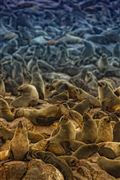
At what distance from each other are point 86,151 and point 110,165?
0.47m

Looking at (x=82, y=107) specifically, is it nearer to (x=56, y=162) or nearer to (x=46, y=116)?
(x=46, y=116)

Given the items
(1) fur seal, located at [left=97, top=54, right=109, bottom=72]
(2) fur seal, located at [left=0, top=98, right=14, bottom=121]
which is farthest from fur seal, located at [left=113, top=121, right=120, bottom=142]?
(1) fur seal, located at [left=97, top=54, right=109, bottom=72]

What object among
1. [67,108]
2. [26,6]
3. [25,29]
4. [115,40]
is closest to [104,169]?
[67,108]

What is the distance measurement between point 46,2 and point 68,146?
616 inches

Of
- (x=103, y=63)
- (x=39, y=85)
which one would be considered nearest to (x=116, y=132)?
(x=39, y=85)

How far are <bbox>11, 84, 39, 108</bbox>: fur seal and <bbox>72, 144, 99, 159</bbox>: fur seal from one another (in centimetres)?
262

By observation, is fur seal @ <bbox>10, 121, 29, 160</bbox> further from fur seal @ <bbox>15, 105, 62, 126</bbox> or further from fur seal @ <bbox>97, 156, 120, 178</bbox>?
fur seal @ <bbox>15, 105, 62, 126</bbox>

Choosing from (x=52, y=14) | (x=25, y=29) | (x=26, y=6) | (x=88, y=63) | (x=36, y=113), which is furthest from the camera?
(x=26, y=6)

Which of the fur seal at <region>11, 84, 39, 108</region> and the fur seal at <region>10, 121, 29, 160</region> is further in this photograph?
the fur seal at <region>11, 84, 39, 108</region>

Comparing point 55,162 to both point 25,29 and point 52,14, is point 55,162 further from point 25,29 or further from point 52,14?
point 52,14

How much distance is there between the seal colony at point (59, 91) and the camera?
5.98m

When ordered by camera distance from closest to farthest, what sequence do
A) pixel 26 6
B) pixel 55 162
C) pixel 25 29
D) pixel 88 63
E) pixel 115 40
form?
pixel 55 162 → pixel 88 63 → pixel 115 40 → pixel 25 29 → pixel 26 6

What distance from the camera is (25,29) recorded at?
17.4 meters

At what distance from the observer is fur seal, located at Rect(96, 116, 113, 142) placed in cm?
669
